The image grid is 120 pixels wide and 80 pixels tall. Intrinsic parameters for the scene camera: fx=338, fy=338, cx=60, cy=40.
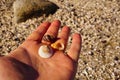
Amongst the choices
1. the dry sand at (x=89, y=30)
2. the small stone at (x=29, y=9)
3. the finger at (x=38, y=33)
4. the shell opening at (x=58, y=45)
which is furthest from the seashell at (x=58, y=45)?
the small stone at (x=29, y=9)

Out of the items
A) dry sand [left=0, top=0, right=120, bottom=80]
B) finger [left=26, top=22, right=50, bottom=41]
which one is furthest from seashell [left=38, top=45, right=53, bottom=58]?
dry sand [left=0, top=0, right=120, bottom=80]

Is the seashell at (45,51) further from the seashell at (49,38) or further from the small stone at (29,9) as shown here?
the small stone at (29,9)

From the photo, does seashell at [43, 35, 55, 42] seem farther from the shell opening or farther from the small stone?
the small stone

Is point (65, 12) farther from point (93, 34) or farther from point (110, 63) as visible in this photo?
point (110, 63)

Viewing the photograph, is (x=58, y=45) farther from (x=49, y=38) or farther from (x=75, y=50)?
(x=75, y=50)

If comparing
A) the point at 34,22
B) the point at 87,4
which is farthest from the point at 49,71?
the point at 87,4

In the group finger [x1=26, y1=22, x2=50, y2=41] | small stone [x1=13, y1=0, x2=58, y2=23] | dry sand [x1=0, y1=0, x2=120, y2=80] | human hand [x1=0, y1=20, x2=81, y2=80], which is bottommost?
dry sand [x1=0, y1=0, x2=120, y2=80]
